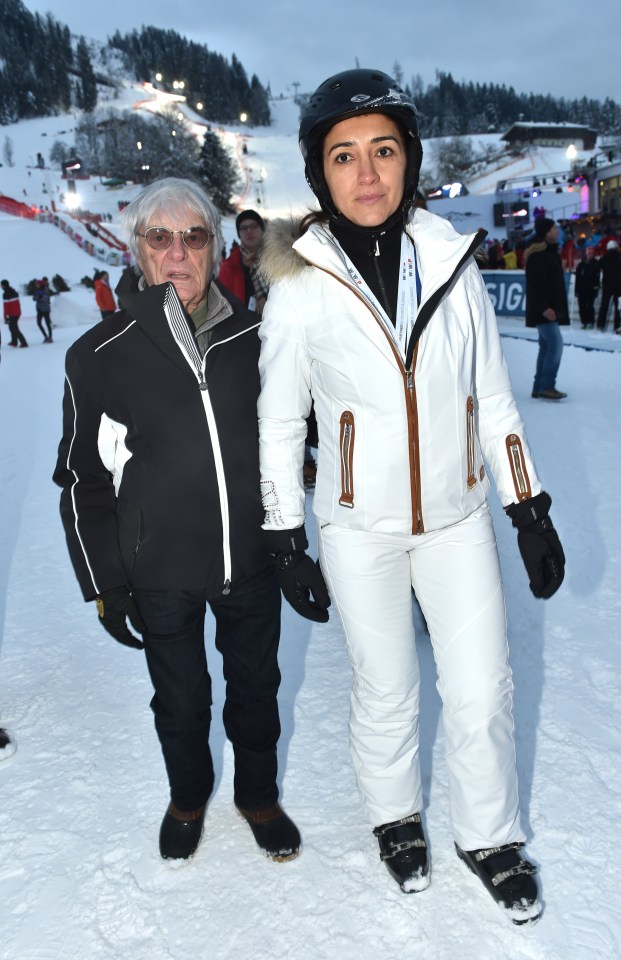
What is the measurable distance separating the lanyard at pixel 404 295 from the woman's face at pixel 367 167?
11cm

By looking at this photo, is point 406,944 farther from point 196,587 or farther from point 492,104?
point 492,104

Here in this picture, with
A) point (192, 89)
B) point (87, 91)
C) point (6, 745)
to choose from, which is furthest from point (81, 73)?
point (6, 745)

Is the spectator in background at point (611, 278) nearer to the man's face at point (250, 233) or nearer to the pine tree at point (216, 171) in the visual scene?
the man's face at point (250, 233)

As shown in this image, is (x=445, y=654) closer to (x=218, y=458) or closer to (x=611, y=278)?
(x=218, y=458)

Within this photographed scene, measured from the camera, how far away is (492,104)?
417ft

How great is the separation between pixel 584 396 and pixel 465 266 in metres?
6.52

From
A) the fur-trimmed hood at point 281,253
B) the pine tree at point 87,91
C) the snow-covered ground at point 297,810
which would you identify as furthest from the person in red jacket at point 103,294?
the pine tree at point 87,91

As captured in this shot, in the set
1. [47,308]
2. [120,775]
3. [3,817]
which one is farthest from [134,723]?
[47,308]

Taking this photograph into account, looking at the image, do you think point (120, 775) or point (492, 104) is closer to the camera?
point (120, 775)

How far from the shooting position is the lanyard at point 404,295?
1.77 meters

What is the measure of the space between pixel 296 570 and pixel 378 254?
2.88ft

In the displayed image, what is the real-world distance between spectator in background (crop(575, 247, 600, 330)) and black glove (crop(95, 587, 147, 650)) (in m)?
12.4

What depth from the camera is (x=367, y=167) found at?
177 cm

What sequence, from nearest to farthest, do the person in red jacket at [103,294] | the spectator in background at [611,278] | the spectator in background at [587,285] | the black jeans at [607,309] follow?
the spectator in background at [611,278], the black jeans at [607,309], the spectator in background at [587,285], the person in red jacket at [103,294]
